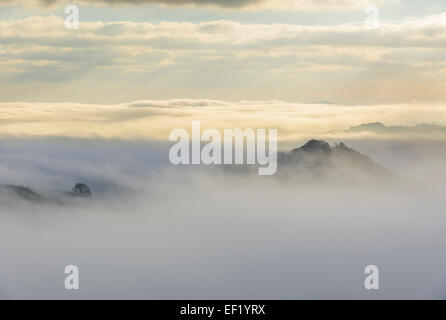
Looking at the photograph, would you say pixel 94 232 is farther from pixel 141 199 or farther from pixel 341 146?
pixel 341 146

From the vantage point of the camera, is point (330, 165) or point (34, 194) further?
point (330, 165)

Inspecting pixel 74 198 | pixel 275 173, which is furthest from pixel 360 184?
pixel 74 198

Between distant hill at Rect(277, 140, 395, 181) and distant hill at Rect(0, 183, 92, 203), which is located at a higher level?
distant hill at Rect(277, 140, 395, 181)

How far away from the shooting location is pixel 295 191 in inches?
3930

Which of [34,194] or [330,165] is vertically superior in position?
[330,165]

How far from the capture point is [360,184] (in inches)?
3920

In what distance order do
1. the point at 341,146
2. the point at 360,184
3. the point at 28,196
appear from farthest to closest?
the point at 341,146 → the point at 28,196 → the point at 360,184

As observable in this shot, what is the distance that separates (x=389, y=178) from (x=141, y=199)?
42.5m

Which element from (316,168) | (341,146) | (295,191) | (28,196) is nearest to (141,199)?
(28,196)

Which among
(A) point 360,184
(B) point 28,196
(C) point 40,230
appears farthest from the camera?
(B) point 28,196

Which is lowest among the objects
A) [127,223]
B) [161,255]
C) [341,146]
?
[161,255]

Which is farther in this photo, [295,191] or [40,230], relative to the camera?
[295,191]

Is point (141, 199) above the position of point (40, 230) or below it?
above

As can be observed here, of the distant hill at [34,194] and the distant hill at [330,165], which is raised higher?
the distant hill at [330,165]
